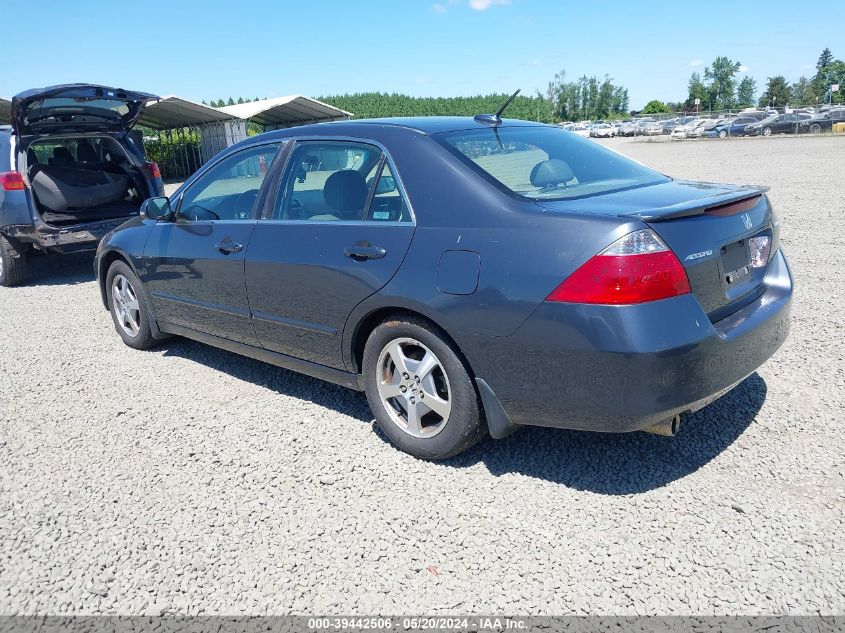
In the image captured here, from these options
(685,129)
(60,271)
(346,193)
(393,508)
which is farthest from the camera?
(685,129)

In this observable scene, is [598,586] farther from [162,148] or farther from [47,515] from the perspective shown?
[162,148]

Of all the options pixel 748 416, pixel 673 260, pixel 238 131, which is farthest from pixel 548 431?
pixel 238 131

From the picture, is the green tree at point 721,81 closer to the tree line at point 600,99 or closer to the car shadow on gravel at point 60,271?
the tree line at point 600,99

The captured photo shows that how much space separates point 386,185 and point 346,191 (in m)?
0.32

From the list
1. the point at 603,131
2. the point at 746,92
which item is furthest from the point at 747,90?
the point at 603,131

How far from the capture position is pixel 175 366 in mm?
5168

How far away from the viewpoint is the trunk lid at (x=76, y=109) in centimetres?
756

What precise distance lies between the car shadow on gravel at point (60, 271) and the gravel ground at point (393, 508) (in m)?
4.54

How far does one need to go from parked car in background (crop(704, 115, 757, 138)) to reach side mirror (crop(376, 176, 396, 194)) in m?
45.7

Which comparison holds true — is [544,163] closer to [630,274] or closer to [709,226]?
[709,226]

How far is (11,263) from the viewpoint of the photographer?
831cm

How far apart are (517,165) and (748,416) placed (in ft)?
6.21

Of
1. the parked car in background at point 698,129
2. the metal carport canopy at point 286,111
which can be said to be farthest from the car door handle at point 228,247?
the parked car in background at point 698,129

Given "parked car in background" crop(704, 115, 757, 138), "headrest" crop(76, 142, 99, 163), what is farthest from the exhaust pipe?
"parked car in background" crop(704, 115, 757, 138)
